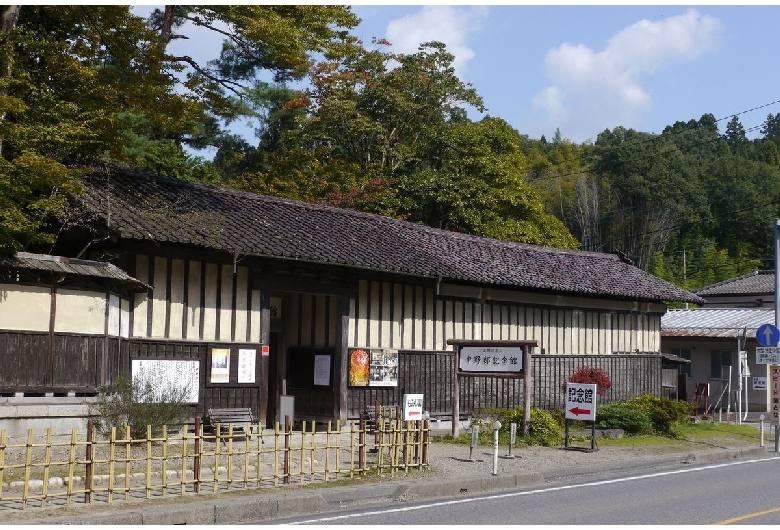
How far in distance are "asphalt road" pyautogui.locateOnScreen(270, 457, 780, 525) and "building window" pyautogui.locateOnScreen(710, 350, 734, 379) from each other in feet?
69.2

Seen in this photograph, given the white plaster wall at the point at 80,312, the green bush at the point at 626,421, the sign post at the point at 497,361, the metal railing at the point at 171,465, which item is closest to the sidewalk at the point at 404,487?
the metal railing at the point at 171,465

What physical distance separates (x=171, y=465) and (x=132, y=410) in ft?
4.80

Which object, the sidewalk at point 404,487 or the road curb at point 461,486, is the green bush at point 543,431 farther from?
the road curb at point 461,486

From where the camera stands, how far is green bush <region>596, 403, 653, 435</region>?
2208 centimetres

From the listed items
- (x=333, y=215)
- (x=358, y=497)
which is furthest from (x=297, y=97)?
(x=358, y=497)

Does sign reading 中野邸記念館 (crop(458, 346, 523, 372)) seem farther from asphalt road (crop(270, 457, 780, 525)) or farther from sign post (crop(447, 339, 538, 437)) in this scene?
asphalt road (crop(270, 457, 780, 525))

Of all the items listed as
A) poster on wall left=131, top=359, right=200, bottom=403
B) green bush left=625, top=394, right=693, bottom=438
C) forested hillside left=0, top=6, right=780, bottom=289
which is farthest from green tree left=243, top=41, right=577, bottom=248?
poster on wall left=131, top=359, right=200, bottom=403

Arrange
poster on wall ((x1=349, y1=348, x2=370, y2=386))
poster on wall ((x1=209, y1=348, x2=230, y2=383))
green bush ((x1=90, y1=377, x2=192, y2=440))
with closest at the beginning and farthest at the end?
green bush ((x1=90, y1=377, x2=192, y2=440)) → poster on wall ((x1=209, y1=348, x2=230, y2=383)) → poster on wall ((x1=349, y1=348, x2=370, y2=386))

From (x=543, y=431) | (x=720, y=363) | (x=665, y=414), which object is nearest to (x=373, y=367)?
(x=543, y=431)

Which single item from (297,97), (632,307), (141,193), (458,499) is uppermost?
(297,97)

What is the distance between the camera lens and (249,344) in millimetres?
19297

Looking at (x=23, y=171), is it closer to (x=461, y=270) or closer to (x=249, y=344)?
(x=249, y=344)

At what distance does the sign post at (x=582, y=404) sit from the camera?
18875 millimetres

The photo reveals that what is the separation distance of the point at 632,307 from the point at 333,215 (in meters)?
11.1
